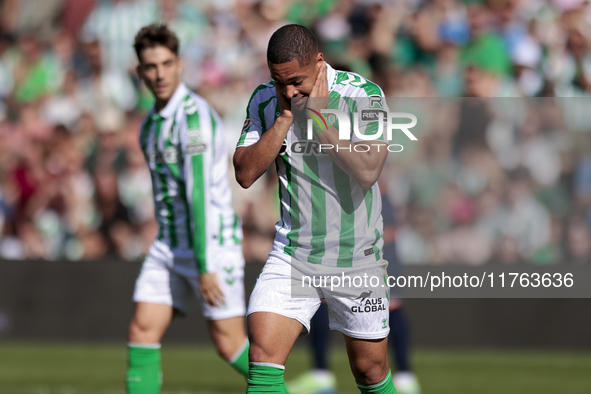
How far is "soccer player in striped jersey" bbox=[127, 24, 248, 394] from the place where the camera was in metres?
5.48

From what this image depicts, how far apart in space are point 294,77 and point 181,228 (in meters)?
2.14

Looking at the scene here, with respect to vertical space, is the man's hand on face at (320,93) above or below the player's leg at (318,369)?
above

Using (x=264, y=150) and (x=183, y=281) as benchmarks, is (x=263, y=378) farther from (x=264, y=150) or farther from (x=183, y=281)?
(x=183, y=281)

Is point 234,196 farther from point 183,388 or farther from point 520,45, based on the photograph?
point 520,45

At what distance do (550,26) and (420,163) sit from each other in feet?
9.46

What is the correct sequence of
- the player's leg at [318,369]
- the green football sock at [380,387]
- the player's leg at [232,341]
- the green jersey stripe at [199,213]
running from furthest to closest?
1. the player's leg at [318,369]
2. the player's leg at [232,341]
3. the green jersey stripe at [199,213]
4. the green football sock at [380,387]

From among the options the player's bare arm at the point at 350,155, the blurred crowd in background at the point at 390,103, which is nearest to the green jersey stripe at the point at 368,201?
the player's bare arm at the point at 350,155

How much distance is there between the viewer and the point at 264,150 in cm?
394

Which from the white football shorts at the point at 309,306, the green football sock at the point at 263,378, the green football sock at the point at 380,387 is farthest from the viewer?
the green football sock at the point at 380,387

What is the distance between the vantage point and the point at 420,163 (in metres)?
9.12

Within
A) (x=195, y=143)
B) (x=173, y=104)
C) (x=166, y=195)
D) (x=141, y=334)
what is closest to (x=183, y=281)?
(x=141, y=334)

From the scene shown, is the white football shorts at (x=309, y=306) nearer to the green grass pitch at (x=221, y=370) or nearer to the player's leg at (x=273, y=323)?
the player's leg at (x=273, y=323)

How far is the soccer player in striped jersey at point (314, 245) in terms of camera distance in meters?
4.07

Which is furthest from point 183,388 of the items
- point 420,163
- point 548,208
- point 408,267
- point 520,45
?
point 520,45
